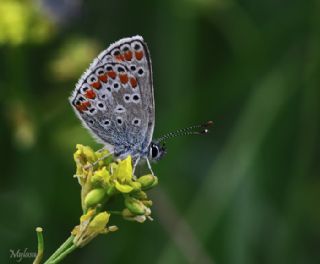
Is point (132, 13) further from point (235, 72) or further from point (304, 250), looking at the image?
point (304, 250)

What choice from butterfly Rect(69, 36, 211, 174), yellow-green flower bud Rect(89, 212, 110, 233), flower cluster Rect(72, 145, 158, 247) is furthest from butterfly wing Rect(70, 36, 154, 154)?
yellow-green flower bud Rect(89, 212, 110, 233)

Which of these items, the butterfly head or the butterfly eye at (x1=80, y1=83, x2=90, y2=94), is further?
the butterfly head

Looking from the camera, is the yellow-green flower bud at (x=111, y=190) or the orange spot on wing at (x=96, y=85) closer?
the yellow-green flower bud at (x=111, y=190)

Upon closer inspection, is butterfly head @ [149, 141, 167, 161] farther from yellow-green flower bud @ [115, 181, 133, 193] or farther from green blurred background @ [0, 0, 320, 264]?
green blurred background @ [0, 0, 320, 264]

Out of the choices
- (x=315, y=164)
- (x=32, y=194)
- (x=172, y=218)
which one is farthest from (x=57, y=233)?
(x=315, y=164)

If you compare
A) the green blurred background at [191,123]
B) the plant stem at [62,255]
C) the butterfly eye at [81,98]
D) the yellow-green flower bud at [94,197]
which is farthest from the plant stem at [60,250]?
the green blurred background at [191,123]

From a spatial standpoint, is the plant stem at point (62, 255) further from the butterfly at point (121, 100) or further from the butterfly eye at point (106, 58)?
Answer: the butterfly eye at point (106, 58)
